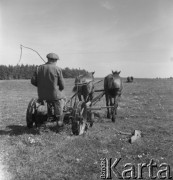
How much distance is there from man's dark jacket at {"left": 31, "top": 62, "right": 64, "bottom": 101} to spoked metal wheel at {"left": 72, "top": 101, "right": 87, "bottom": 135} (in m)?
0.73

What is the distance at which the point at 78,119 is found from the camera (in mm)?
10023

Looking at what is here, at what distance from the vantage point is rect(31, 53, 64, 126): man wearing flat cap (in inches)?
387

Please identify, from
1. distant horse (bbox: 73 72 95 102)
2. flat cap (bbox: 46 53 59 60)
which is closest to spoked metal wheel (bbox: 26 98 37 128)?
flat cap (bbox: 46 53 59 60)

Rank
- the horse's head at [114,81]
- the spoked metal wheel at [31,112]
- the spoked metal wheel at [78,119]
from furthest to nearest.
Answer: the horse's head at [114,81] < the spoked metal wheel at [31,112] < the spoked metal wheel at [78,119]

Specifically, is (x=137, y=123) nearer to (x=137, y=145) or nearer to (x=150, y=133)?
(x=150, y=133)

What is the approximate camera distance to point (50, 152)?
8273 millimetres

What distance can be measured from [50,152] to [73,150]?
2.23 feet

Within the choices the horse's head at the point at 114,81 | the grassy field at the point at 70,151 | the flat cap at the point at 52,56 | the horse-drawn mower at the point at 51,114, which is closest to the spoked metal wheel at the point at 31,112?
the horse-drawn mower at the point at 51,114

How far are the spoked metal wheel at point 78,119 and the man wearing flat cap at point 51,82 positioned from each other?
0.49 m

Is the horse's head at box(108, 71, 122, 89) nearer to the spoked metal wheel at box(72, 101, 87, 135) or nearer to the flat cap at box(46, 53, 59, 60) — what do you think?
the spoked metal wheel at box(72, 101, 87, 135)

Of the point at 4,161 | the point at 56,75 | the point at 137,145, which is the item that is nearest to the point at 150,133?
the point at 137,145

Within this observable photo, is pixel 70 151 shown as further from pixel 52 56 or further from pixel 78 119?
pixel 52 56

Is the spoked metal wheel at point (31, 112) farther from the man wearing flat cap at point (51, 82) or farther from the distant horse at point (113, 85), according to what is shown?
the distant horse at point (113, 85)

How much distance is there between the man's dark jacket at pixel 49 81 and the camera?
980cm
